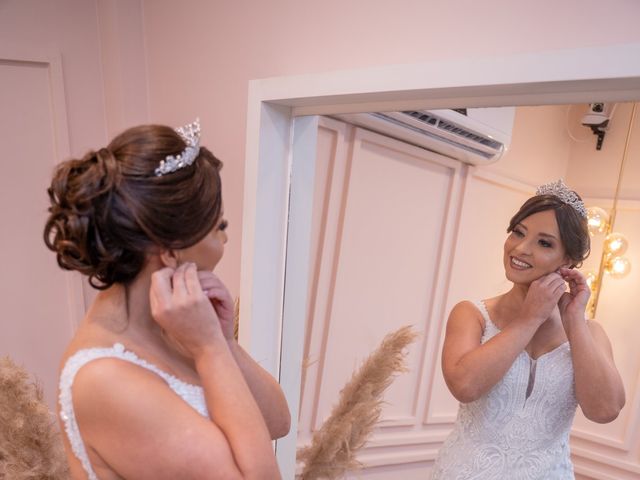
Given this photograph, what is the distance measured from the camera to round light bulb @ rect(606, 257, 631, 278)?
26.7 inches

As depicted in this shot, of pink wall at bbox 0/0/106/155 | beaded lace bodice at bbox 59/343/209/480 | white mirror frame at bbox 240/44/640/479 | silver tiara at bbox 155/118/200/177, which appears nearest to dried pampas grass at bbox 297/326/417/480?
white mirror frame at bbox 240/44/640/479

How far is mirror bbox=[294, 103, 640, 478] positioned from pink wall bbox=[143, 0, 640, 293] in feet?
0.38

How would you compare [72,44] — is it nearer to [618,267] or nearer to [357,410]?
[357,410]

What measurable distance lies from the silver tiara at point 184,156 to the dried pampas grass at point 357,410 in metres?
0.51

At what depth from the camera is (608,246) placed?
27.3 inches

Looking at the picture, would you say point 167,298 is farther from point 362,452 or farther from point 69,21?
point 69,21

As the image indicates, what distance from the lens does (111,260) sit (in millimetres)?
619

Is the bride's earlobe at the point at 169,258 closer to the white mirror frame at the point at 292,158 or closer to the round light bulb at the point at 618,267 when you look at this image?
the white mirror frame at the point at 292,158

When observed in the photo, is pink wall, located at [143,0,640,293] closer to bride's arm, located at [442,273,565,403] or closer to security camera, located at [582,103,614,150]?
security camera, located at [582,103,614,150]

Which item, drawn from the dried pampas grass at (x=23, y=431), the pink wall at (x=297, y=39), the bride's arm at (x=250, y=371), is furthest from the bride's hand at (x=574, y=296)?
the dried pampas grass at (x=23, y=431)

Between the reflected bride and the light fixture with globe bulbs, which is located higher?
the light fixture with globe bulbs

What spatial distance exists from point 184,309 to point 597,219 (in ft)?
1.90

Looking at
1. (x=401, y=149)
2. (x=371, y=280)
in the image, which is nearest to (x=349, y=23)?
(x=401, y=149)

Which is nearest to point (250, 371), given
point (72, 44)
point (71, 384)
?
point (71, 384)
